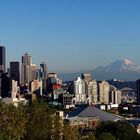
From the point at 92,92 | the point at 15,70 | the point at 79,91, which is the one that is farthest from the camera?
the point at 15,70

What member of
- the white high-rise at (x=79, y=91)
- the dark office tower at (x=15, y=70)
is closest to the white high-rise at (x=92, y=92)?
the white high-rise at (x=79, y=91)

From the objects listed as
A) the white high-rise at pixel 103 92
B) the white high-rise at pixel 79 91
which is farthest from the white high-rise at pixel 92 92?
the white high-rise at pixel 79 91

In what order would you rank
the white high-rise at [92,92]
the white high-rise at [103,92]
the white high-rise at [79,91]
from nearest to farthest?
the white high-rise at [79,91], the white high-rise at [92,92], the white high-rise at [103,92]

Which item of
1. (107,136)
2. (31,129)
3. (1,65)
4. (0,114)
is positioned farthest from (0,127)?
(1,65)

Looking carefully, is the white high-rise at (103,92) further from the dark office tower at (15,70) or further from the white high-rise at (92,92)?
the dark office tower at (15,70)

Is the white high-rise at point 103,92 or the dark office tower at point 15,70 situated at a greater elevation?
the dark office tower at point 15,70

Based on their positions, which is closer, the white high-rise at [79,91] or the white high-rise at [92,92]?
the white high-rise at [79,91]

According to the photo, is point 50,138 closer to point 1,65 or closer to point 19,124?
point 19,124

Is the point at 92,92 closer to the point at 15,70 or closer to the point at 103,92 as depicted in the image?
the point at 103,92

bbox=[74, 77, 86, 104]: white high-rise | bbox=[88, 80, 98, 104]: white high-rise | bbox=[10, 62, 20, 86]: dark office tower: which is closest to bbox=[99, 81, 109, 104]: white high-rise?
bbox=[88, 80, 98, 104]: white high-rise

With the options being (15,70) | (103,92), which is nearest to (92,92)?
(103,92)

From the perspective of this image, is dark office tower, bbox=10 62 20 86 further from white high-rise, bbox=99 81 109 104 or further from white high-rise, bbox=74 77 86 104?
white high-rise, bbox=99 81 109 104

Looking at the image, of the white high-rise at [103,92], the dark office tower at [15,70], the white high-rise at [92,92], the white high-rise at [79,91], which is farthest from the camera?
the dark office tower at [15,70]
